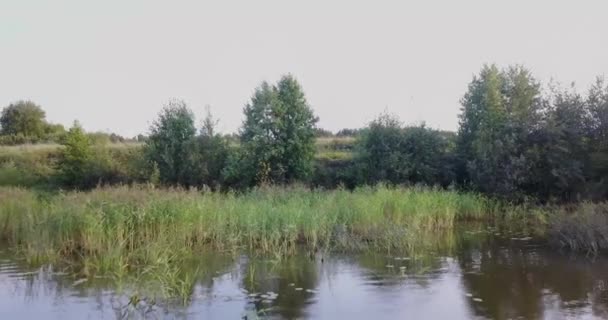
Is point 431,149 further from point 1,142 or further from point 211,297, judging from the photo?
point 1,142

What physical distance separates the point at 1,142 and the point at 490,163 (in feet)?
108

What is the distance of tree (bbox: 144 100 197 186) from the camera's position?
2858 cm

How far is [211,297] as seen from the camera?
973cm

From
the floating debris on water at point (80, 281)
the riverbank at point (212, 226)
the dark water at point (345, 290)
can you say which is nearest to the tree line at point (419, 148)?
the riverbank at point (212, 226)

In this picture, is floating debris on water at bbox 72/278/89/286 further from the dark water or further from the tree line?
the tree line

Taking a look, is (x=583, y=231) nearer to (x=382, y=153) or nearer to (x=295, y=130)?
(x=382, y=153)

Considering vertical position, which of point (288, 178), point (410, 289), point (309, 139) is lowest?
point (410, 289)

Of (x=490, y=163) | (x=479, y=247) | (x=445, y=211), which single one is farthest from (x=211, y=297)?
(x=490, y=163)

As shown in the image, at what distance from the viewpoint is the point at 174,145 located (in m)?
29.1

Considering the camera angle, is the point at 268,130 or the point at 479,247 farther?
the point at 268,130

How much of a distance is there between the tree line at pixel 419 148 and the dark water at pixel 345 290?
10.5 meters

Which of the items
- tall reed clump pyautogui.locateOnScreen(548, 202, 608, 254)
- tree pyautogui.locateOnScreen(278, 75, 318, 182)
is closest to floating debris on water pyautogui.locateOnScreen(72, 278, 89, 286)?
tall reed clump pyautogui.locateOnScreen(548, 202, 608, 254)

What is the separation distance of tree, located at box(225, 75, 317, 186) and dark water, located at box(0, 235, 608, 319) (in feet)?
48.0

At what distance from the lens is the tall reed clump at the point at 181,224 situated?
12062mm
